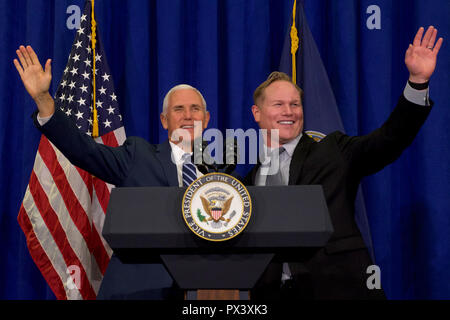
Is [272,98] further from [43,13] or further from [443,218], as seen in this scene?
[43,13]

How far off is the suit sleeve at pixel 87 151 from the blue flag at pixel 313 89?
1.13 meters

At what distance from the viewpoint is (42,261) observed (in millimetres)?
2703

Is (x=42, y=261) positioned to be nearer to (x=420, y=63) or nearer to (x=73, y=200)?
(x=73, y=200)

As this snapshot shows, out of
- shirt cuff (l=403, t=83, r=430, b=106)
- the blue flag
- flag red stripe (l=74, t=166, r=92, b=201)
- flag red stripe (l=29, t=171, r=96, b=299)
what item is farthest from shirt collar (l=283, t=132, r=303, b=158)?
flag red stripe (l=29, t=171, r=96, b=299)

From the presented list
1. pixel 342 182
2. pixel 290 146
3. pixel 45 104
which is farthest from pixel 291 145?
pixel 45 104

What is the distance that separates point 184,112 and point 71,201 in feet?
3.19

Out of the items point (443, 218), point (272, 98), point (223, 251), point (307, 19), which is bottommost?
point (223, 251)

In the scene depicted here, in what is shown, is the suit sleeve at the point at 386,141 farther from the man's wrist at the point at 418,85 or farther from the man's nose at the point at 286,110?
the man's nose at the point at 286,110

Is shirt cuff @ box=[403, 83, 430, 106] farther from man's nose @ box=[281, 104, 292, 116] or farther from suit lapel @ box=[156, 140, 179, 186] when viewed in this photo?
suit lapel @ box=[156, 140, 179, 186]

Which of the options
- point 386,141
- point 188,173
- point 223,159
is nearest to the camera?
point 223,159
